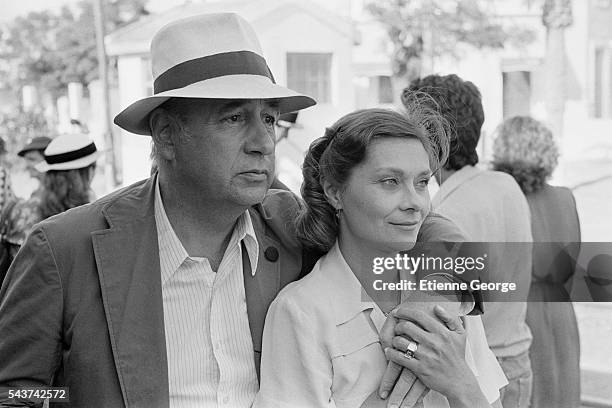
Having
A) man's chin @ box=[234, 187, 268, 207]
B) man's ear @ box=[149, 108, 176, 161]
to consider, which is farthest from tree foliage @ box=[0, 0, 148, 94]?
man's chin @ box=[234, 187, 268, 207]

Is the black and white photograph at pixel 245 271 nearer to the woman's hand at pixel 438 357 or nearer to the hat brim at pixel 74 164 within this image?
the woman's hand at pixel 438 357

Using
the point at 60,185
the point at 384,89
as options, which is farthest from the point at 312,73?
the point at 60,185

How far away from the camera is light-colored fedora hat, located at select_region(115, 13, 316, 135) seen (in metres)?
1.23

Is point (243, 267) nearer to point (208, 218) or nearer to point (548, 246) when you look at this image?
point (208, 218)

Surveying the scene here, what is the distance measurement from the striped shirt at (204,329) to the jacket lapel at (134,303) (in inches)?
0.9

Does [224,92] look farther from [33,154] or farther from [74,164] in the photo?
[33,154]

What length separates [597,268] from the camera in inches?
81.0

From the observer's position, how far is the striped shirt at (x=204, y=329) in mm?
1237

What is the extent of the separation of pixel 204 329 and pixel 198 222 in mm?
186

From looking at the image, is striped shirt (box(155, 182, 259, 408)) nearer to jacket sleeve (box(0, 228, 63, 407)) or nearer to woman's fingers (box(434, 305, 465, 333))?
jacket sleeve (box(0, 228, 63, 407))

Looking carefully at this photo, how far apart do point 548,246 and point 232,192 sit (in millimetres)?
1466

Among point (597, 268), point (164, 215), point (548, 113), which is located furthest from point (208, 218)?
point (548, 113)

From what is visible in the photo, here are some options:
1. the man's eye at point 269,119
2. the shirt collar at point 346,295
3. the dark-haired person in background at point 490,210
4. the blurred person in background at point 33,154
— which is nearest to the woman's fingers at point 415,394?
the shirt collar at point 346,295

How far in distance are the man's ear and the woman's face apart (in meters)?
0.34
